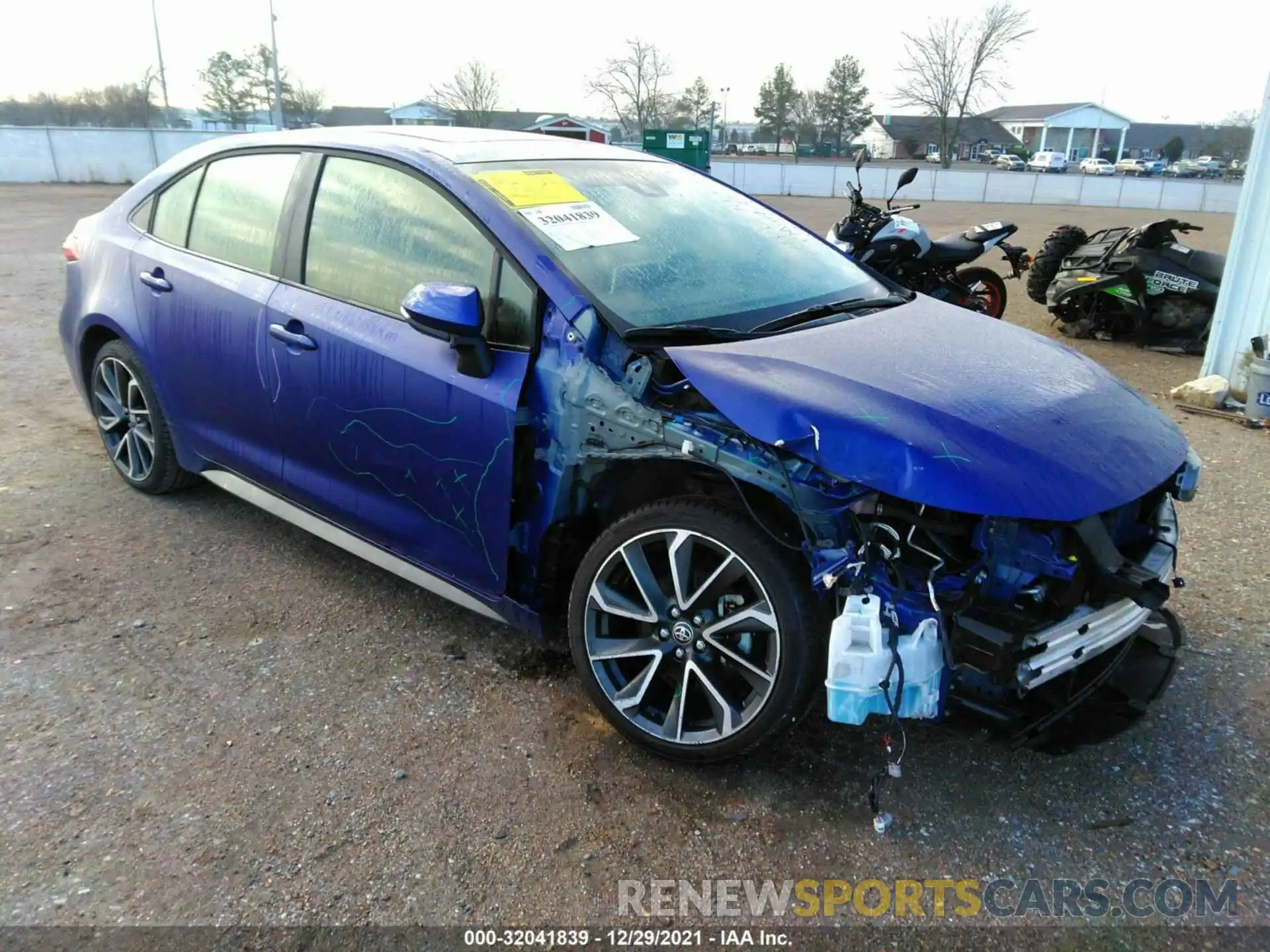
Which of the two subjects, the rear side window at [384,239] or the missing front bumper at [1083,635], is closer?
the missing front bumper at [1083,635]

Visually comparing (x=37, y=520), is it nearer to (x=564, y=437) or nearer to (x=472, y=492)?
(x=472, y=492)

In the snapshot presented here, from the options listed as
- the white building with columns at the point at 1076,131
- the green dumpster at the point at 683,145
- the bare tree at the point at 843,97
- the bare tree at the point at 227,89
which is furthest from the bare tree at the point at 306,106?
the white building with columns at the point at 1076,131

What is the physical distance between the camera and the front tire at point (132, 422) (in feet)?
13.1

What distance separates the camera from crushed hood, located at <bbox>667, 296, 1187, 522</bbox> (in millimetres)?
2129

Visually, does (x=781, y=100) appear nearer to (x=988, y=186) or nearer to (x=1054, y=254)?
(x=988, y=186)

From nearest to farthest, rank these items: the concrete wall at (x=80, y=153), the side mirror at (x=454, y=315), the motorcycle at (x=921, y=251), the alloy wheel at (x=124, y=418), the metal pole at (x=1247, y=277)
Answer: the side mirror at (x=454, y=315)
the alloy wheel at (x=124, y=418)
the metal pole at (x=1247, y=277)
the motorcycle at (x=921, y=251)
the concrete wall at (x=80, y=153)

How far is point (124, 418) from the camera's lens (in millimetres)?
4266

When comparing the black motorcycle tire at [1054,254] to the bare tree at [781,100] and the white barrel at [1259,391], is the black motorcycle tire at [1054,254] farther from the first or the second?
the bare tree at [781,100]

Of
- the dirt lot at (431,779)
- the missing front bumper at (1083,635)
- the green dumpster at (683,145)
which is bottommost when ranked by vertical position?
the dirt lot at (431,779)

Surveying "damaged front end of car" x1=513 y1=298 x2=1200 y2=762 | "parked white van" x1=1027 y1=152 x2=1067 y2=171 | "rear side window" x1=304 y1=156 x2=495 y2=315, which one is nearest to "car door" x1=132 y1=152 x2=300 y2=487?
"rear side window" x1=304 y1=156 x2=495 y2=315

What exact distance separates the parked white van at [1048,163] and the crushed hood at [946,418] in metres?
55.4


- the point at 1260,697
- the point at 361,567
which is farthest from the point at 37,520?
the point at 1260,697

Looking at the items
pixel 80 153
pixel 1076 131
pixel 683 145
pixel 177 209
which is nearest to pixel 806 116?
pixel 1076 131

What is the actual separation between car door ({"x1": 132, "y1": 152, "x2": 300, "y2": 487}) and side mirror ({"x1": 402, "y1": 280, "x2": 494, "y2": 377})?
3.22 feet
